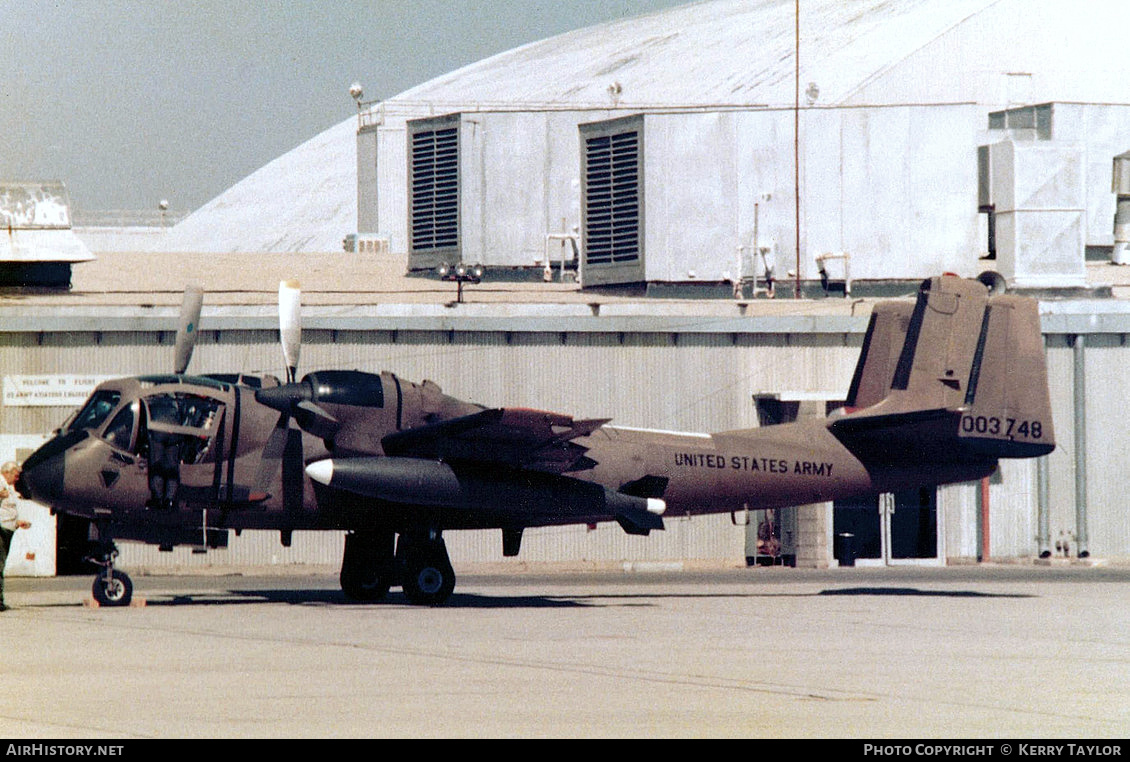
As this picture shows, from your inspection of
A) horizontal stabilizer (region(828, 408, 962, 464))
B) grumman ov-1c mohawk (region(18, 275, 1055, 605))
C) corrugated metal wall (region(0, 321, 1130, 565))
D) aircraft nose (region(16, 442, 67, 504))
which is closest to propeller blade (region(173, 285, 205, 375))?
grumman ov-1c mohawk (region(18, 275, 1055, 605))

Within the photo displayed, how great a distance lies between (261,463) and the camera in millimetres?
24719

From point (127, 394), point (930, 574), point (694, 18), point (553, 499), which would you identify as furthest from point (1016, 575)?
point (694, 18)

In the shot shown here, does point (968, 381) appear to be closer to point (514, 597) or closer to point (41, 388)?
point (514, 597)

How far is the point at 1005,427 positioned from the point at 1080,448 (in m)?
11.1

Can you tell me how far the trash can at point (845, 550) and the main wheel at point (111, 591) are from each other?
19.1 meters

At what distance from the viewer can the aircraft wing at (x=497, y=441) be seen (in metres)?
24.1

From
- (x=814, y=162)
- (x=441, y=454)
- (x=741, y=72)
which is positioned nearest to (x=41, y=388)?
(x=441, y=454)

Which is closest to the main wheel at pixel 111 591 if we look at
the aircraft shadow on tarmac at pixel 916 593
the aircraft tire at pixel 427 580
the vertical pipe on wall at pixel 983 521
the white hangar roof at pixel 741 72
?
the aircraft tire at pixel 427 580

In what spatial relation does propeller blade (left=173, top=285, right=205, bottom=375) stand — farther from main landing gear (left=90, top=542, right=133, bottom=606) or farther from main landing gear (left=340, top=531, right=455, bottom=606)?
main landing gear (left=340, top=531, right=455, bottom=606)

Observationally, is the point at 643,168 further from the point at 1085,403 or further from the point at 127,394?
the point at 127,394

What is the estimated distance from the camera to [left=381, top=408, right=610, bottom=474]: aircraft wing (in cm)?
2409

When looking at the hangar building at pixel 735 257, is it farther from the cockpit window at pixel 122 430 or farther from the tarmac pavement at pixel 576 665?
the cockpit window at pixel 122 430

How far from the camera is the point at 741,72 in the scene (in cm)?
6259

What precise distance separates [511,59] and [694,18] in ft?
39.5
